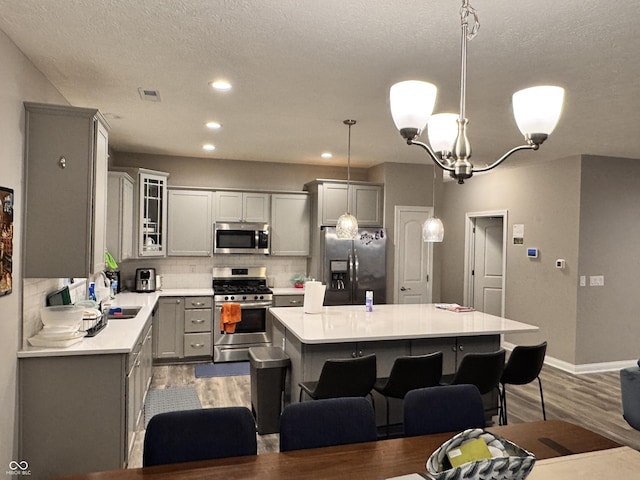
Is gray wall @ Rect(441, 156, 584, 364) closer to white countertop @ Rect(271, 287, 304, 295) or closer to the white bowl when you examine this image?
white countertop @ Rect(271, 287, 304, 295)

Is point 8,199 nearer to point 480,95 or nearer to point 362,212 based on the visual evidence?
point 480,95

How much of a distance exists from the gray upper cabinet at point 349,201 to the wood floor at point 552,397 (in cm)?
230

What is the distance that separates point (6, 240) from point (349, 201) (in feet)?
13.6

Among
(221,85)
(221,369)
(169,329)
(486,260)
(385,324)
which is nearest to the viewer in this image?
(221,85)

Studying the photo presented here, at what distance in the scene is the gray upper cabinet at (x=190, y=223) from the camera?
19.0ft

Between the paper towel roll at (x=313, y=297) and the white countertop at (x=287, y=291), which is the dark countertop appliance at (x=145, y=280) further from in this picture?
the paper towel roll at (x=313, y=297)

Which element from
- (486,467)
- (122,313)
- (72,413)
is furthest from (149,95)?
(486,467)

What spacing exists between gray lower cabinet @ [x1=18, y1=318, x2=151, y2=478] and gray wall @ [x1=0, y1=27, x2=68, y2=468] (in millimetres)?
80

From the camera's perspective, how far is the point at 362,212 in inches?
239

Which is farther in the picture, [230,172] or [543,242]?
[230,172]

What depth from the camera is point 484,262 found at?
7211mm

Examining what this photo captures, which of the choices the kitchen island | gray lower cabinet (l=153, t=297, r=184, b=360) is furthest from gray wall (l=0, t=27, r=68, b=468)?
gray lower cabinet (l=153, t=297, r=184, b=360)

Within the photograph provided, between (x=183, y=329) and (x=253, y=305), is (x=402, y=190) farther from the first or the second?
(x=183, y=329)

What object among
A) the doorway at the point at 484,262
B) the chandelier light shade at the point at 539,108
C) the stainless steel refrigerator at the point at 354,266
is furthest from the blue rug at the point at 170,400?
the doorway at the point at 484,262
